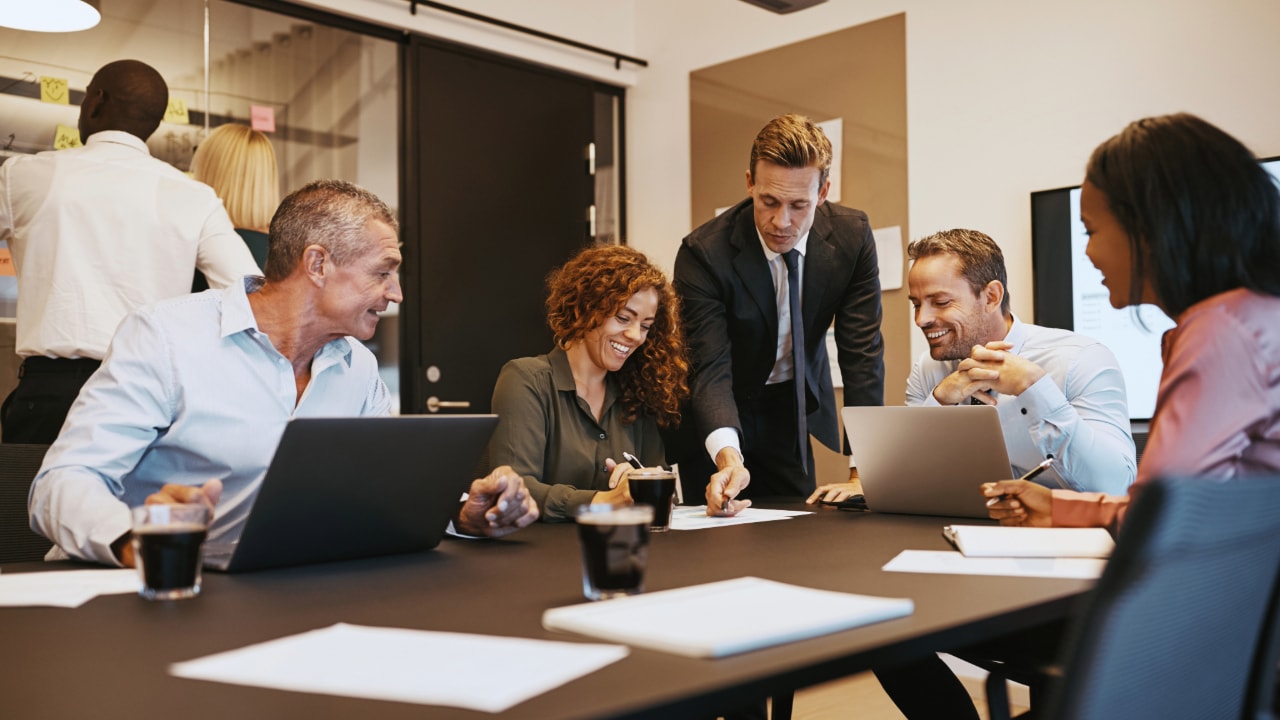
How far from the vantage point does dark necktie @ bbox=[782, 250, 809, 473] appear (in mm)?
2607

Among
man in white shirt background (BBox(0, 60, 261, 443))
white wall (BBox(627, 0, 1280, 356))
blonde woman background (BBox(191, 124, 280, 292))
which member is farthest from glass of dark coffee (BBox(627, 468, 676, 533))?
white wall (BBox(627, 0, 1280, 356))

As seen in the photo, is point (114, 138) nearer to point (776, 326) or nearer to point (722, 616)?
point (776, 326)

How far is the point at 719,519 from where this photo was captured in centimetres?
186

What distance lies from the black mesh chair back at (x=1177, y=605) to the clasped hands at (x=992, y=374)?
1.11 metres

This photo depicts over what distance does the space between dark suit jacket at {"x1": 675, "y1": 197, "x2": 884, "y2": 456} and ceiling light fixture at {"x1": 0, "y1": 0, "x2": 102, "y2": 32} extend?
2112 millimetres

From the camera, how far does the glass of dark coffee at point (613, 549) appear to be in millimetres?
1051

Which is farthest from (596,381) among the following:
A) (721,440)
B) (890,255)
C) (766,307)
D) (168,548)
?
(890,255)

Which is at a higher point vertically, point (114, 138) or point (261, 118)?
point (261, 118)

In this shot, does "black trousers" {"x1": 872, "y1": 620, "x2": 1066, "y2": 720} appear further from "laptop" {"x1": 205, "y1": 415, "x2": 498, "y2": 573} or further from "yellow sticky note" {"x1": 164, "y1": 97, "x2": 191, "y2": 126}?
"yellow sticky note" {"x1": 164, "y1": 97, "x2": 191, "y2": 126}

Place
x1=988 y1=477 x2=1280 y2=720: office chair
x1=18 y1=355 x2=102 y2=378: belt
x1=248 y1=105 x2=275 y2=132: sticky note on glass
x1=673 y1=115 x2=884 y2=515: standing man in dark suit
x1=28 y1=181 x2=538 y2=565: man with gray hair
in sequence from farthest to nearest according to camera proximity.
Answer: x1=248 y1=105 x2=275 y2=132: sticky note on glass < x1=673 y1=115 x2=884 y2=515: standing man in dark suit < x1=18 y1=355 x2=102 y2=378: belt < x1=28 y1=181 x2=538 y2=565: man with gray hair < x1=988 y1=477 x2=1280 y2=720: office chair

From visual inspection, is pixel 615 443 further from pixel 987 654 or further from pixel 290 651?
pixel 290 651

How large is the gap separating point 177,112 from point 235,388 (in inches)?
99.9

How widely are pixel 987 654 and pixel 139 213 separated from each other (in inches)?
80.8

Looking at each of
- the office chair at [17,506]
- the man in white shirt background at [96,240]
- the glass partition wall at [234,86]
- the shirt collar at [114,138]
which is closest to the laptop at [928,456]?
the office chair at [17,506]
